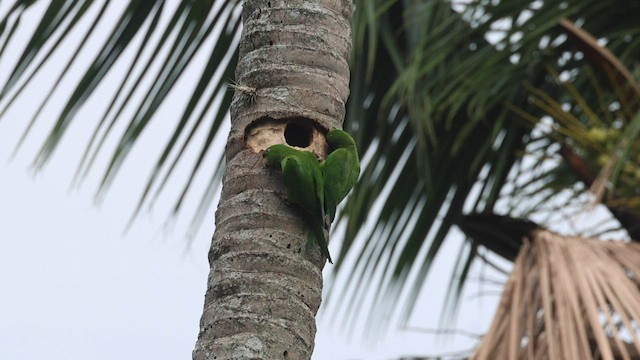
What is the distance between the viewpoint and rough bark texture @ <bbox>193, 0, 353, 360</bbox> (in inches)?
92.4

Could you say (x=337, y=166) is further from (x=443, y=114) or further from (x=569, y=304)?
(x=443, y=114)

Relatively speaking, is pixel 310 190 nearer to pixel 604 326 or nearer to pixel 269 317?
pixel 269 317

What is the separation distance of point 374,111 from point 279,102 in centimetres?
293

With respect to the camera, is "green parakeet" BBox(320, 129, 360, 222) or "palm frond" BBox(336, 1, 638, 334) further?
"palm frond" BBox(336, 1, 638, 334)

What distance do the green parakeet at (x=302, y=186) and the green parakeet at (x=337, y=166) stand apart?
2.3 inches

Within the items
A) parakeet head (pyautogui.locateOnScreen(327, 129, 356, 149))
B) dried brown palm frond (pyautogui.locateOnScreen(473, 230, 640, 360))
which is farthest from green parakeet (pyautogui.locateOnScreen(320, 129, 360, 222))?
dried brown palm frond (pyautogui.locateOnScreen(473, 230, 640, 360))

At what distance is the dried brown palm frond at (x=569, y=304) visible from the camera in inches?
137

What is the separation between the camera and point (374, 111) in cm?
556

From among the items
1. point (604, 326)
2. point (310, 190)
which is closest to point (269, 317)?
point (310, 190)

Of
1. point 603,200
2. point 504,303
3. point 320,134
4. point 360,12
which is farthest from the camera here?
point 360,12

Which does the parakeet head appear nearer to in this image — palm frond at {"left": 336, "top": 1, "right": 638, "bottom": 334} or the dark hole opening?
the dark hole opening

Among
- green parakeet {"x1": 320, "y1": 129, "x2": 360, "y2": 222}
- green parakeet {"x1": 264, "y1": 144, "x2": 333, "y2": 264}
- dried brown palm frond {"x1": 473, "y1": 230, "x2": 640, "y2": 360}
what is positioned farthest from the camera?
dried brown palm frond {"x1": 473, "y1": 230, "x2": 640, "y2": 360}

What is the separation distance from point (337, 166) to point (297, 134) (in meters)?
0.13

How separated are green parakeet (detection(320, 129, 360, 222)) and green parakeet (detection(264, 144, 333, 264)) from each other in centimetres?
6
